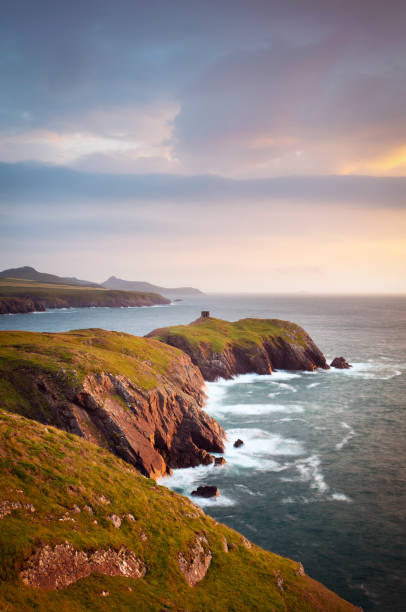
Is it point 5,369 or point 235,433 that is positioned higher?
point 5,369

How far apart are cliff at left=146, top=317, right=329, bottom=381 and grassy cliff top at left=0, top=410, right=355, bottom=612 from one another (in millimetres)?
57951

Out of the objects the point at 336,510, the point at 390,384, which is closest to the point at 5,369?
the point at 336,510

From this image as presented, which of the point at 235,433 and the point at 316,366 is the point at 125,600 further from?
the point at 316,366

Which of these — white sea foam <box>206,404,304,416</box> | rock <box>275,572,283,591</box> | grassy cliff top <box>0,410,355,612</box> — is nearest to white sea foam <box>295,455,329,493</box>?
grassy cliff top <box>0,410,355,612</box>

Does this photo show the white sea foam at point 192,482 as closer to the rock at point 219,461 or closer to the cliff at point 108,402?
the rock at point 219,461

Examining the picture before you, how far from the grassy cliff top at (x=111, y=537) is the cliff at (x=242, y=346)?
58.0 m

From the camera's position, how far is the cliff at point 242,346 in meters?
81.7

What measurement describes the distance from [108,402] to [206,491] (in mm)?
13493

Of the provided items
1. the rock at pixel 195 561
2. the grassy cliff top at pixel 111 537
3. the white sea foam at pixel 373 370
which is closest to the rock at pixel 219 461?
the grassy cliff top at pixel 111 537

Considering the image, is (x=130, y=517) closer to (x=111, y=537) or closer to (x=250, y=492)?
(x=111, y=537)

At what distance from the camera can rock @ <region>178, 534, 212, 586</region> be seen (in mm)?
17141

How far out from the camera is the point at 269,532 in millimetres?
28328

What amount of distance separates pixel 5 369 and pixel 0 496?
74.4ft

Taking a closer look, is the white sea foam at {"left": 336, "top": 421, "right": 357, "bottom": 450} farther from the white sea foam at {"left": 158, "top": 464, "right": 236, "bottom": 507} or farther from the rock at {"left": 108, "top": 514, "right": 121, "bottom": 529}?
the rock at {"left": 108, "top": 514, "right": 121, "bottom": 529}
